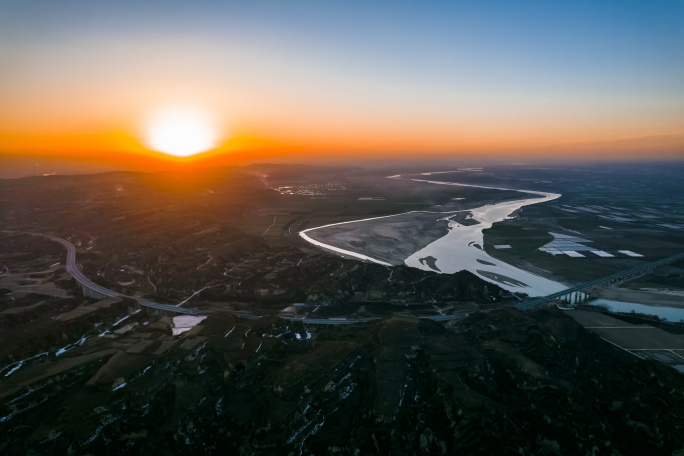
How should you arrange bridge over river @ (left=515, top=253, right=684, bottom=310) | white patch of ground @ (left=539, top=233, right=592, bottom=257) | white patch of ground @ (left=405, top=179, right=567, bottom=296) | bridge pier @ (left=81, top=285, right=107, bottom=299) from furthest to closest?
white patch of ground @ (left=539, top=233, right=592, bottom=257) < white patch of ground @ (left=405, top=179, right=567, bottom=296) < bridge pier @ (left=81, top=285, right=107, bottom=299) < bridge over river @ (left=515, top=253, right=684, bottom=310)

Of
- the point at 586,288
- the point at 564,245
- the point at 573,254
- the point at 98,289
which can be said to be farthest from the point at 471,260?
the point at 98,289

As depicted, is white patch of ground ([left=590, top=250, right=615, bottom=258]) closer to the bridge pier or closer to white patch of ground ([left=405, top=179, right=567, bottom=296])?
white patch of ground ([left=405, top=179, right=567, bottom=296])

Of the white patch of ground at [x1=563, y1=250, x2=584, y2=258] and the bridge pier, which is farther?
the white patch of ground at [x1=563, y1=250, x2=584, y2=258]

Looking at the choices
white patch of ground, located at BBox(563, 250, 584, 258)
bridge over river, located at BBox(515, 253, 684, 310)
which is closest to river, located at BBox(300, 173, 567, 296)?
bridge over river, located at BBox(515, 253, 684, 310)

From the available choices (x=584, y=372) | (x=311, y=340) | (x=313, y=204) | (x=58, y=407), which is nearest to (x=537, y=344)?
(x=584, y=372)

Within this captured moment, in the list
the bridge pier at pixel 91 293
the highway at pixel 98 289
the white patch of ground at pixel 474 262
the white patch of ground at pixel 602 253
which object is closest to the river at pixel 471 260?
the white patch of ground at pixel 474 262

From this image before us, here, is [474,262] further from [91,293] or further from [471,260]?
[91,293]

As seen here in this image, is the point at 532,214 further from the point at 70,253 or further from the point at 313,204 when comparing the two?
the point at 70,253

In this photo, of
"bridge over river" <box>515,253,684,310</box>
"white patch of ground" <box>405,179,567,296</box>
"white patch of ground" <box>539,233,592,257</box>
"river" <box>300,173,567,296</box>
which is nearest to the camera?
"bridge over river" <box>515,253,684,310</box>
